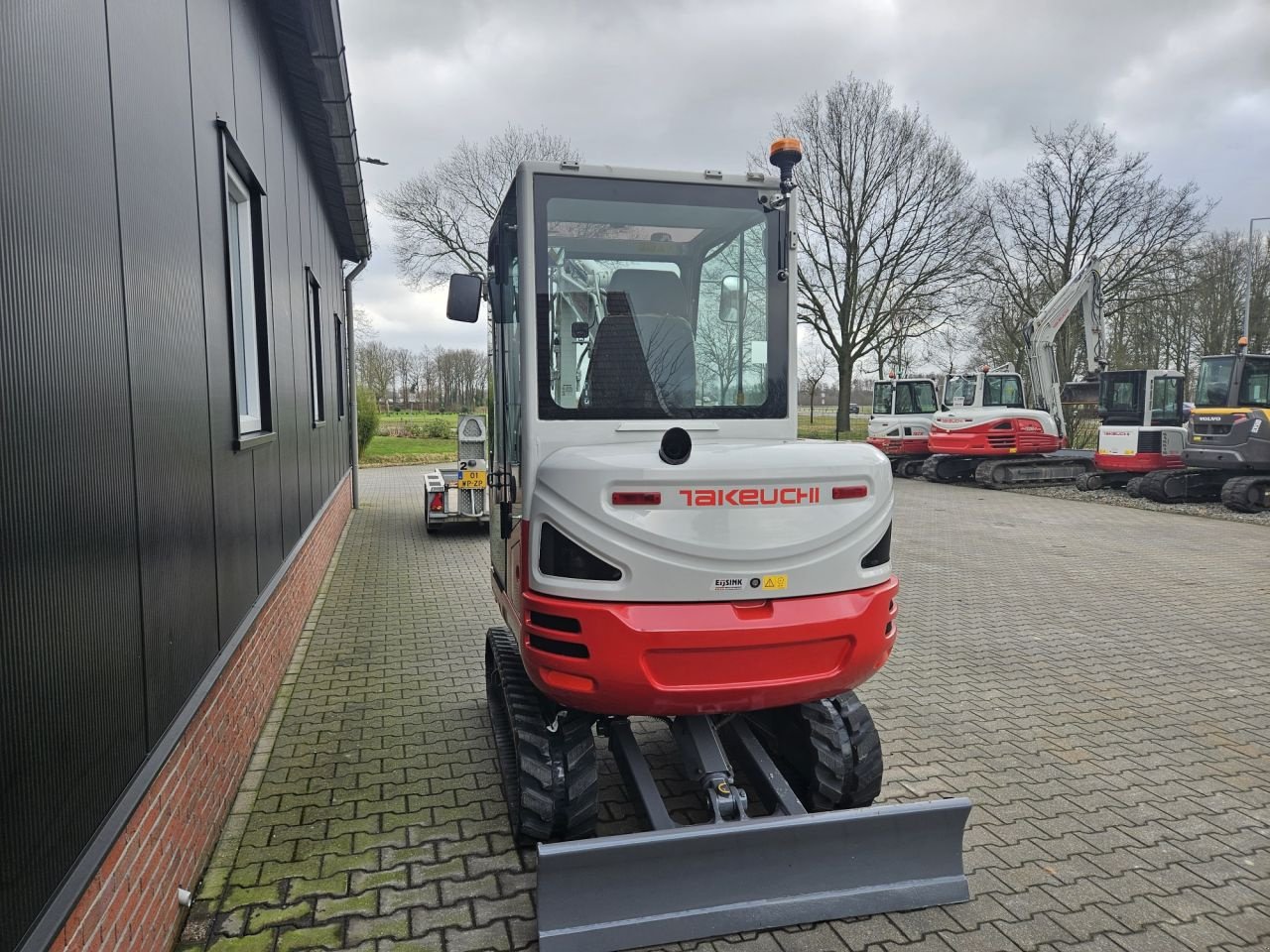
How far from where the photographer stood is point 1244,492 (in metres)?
14.1

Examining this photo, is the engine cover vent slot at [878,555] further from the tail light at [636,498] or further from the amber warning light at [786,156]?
the amber warning light at [786,156]

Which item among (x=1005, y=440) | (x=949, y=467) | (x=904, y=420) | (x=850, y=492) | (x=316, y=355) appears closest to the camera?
(x=850, y=492)

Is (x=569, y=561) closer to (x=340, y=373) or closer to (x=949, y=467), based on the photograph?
(x=340, y=373)

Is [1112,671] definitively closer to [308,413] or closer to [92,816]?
[92,816]

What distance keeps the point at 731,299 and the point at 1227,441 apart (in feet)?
48.3

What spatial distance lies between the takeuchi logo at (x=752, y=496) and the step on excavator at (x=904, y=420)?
62.7 feet

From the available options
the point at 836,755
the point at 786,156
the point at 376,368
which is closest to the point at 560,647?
the point at 836,755

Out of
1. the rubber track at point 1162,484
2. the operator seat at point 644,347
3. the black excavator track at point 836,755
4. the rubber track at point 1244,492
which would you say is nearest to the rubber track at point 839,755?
the black excavator track at point 836,755

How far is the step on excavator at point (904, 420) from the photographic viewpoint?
22.3 m

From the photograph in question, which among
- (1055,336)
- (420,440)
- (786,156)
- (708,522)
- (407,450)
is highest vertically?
(1055,336)

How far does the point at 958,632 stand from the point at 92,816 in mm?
6440

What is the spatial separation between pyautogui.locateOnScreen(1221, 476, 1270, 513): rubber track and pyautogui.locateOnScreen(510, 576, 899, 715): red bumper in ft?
47.5

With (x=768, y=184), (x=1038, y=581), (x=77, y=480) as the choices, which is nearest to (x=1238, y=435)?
(x=1038, y=581)

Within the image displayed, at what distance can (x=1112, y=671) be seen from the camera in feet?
19.6
